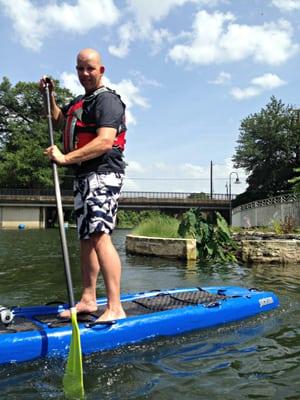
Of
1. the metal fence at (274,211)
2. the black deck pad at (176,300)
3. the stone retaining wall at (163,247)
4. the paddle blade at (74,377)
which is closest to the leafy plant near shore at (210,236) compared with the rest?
the stone retaining wall at (163,247)

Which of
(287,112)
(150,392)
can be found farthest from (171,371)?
(287,112)

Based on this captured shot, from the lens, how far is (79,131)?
430cm

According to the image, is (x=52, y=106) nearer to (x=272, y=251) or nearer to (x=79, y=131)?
(x=79, y=131)

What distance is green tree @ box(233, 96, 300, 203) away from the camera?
2274 inches

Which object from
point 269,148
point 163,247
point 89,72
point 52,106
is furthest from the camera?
point 269,148

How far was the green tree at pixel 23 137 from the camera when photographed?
205 feet

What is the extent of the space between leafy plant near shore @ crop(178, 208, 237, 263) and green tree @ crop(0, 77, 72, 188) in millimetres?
48154

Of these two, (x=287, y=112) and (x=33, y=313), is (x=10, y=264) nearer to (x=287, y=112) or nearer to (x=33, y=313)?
(x=33, y=313)

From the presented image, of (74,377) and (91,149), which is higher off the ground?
(91,149)

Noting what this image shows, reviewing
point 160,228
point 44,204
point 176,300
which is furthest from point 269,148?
point 176,300

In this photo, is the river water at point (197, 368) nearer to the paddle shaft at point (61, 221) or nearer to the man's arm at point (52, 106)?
the paddle shaft at point (61, 221)

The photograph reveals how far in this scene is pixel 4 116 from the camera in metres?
67.6

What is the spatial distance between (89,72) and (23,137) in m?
63.6

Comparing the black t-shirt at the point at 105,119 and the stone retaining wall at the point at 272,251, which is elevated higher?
the black t-shirt at the point at 105,119
